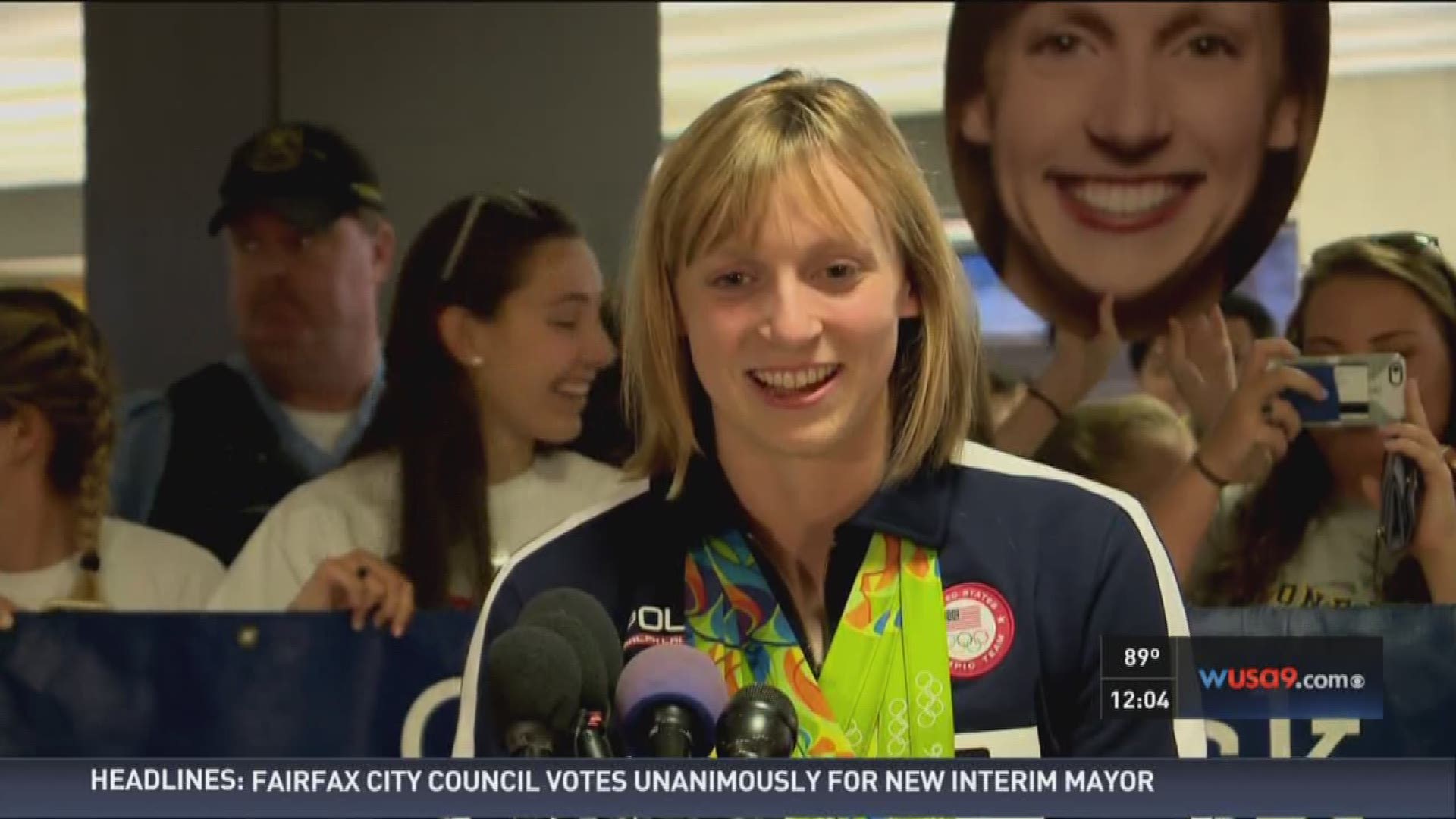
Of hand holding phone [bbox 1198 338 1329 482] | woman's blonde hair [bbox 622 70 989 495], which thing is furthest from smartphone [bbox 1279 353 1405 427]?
woman's blonde hair [bbox 622 70 989 495]

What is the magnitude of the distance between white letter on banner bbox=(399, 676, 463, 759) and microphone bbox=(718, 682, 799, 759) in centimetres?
136

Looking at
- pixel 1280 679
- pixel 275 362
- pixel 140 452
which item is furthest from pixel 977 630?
pixel 140 452

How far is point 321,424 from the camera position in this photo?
3158mm

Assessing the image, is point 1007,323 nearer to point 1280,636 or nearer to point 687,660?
point 1280,636

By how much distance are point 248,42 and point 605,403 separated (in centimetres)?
92

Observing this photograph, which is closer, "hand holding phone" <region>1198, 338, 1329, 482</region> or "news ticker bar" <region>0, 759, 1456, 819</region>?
"news ticker bar" <region>0, 759, 1456, 819</region>

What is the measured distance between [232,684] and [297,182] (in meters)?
0.85

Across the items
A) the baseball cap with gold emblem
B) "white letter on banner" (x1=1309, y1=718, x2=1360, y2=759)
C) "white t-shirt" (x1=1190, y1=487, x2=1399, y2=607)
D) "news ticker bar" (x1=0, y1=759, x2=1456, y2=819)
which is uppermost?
the baseball cap with gold emblem

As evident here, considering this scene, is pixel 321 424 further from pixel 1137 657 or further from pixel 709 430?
pixel 1137 657

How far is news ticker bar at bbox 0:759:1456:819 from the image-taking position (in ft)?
6.32

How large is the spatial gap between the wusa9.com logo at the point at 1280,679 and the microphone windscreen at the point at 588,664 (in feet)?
4.45

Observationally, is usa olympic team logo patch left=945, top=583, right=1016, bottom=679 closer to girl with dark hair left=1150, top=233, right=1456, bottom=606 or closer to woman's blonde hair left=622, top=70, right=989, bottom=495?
woman's blonde hair left=622, top=70, right=989, bottom=495

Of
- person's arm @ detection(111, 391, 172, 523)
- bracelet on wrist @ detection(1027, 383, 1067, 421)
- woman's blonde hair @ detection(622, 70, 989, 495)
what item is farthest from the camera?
person's arm @ detection(111, 391, 172, 523)

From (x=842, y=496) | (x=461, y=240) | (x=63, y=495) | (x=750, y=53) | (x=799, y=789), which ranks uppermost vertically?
(x=750, y=53)
